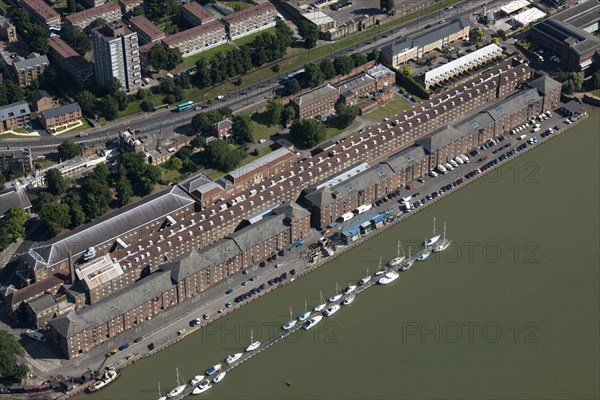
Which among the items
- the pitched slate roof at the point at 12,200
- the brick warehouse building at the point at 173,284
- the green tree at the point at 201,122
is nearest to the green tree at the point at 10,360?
the brick warehouse building at the point at 173,284

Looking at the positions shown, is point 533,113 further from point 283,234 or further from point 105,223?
point 105,223

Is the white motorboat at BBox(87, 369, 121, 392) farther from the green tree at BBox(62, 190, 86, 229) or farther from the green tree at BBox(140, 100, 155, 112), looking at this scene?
the green tree at BBox(140, 100, 155, 112)

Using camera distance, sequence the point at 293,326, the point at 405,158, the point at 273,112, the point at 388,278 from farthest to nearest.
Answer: the point at 273,112
the point at 405,158
the point at 388,278
the point at 293,326

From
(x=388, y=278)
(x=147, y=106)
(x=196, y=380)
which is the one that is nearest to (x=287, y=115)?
(x=147, y=106)

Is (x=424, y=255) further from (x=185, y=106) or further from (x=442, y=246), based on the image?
(x=185, y=106)

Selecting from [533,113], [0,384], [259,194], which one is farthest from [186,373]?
[533,113]

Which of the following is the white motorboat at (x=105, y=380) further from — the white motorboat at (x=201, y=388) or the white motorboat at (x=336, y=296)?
the white motorboat at (x=336, y=296)
